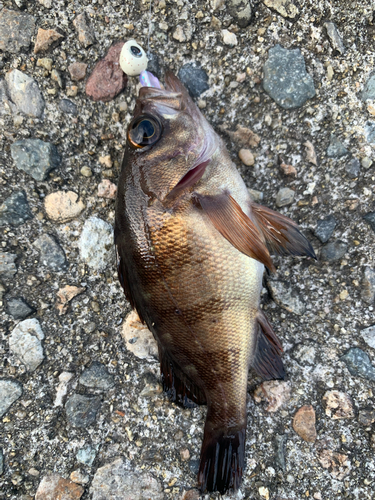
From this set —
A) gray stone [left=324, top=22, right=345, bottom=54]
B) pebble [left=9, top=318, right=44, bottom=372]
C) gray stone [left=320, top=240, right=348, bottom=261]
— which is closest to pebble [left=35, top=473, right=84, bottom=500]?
pebble [left=9, top=318, right=44, bottom=372]

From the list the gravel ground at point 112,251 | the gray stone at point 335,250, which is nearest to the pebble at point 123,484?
the gravel ground at point 112,251

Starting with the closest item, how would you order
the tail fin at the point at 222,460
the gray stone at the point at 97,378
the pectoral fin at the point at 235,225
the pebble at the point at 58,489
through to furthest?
the pectoral fin at the point at 235,225 → the tail fin at the point at 222,460 → the pebble at the point at 58,489 → the gray stone at the point at 97,378

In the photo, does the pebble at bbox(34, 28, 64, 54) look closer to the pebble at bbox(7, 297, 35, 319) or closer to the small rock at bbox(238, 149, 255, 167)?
the small rock at bbox(238, 149, 255, 167)

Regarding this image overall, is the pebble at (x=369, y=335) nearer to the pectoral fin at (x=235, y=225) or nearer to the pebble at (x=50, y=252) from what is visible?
the pectoral fin at (x=235, y=225)

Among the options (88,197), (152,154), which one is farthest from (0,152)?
(152,154)

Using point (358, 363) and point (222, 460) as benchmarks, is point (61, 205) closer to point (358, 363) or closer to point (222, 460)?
point (222, 460)

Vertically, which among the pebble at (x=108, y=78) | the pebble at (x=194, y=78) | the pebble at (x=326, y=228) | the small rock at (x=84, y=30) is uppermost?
the small rock at (x=84, y=30)
